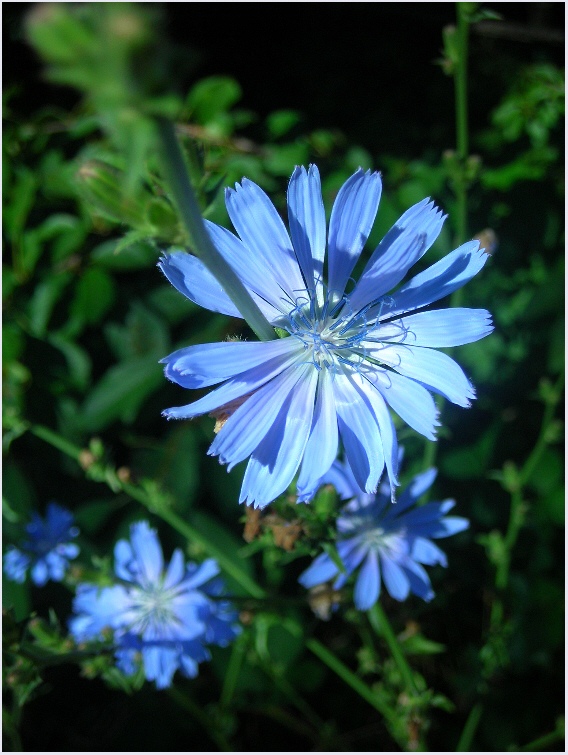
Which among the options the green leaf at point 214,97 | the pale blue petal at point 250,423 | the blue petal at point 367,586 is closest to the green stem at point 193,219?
the pale blue petal at point 250,423

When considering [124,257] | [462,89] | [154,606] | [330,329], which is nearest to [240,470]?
[154,606]

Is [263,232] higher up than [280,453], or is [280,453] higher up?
[263,232]

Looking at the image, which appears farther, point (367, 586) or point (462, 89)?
point (462, 89)

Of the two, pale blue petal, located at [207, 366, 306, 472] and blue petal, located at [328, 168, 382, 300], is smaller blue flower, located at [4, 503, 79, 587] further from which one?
blue petal, located at [328, 168, 382, 300]

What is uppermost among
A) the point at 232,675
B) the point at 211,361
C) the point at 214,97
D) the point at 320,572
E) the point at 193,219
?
the point at 214,97

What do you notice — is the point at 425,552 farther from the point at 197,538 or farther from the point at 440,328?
the point at 440,328

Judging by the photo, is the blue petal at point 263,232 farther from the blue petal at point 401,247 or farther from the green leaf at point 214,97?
the green leaf at point 214,97

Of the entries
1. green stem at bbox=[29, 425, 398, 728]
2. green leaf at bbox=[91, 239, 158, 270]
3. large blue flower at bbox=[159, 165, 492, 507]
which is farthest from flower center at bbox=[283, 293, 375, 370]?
green leaf at bbox=[91, 239, 158, 270]

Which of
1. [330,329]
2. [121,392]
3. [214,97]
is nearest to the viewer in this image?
[330,329]
